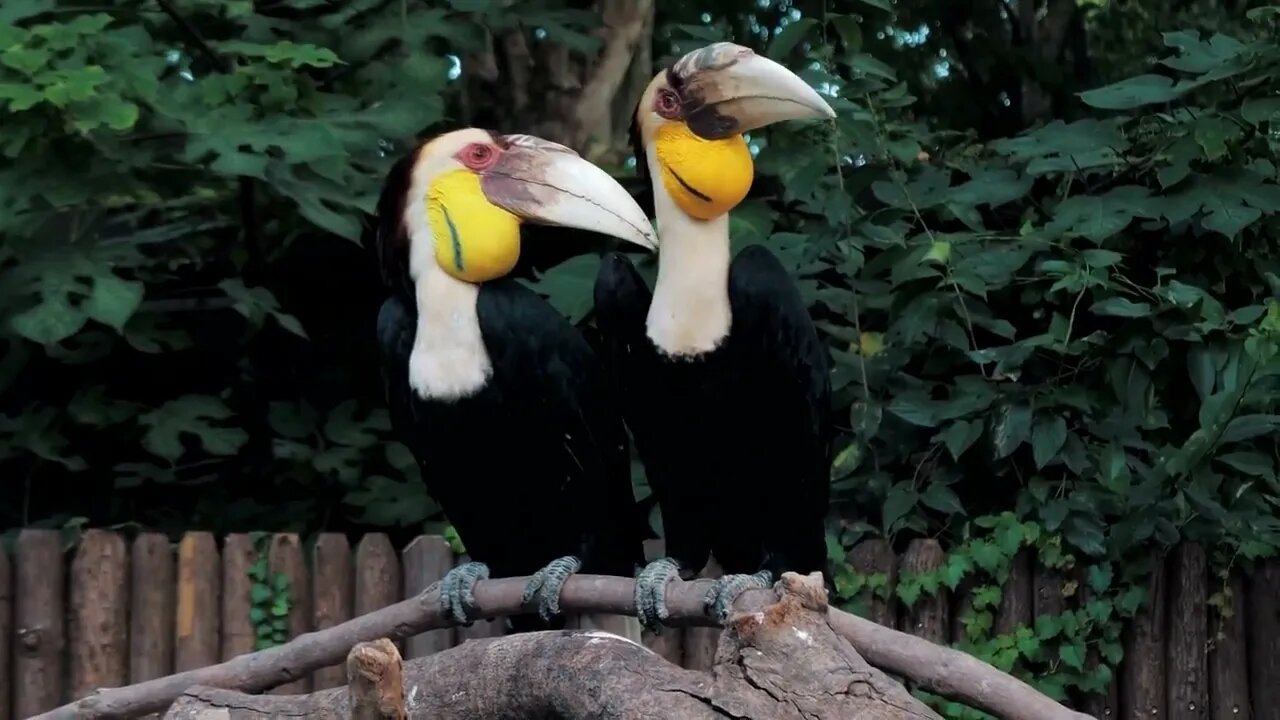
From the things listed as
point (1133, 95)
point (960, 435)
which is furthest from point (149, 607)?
point (1133, 95)

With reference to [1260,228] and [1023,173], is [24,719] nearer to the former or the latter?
[1023,173]

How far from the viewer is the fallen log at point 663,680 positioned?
5.49 ft

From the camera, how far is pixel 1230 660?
9.96ft

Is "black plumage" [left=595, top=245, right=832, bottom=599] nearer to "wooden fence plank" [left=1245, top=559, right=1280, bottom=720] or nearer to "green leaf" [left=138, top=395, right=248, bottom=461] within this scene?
Result: "wooden fence plank" [left=1245, top=559, right=1280, bottom=720]

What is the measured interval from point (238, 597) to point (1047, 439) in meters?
1.79

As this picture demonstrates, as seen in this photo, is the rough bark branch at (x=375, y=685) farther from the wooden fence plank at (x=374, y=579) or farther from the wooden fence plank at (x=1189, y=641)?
the wooden fence plank at (x=1189, y=641)

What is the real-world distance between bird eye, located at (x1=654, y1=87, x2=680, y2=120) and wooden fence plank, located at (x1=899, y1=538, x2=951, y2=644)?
47.7 inches

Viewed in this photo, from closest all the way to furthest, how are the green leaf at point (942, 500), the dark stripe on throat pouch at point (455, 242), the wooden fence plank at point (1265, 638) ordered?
the dark stripe on throat pouch at point (455, 242), the wooden fence plank at point (1265, 638), the green leaf at point (942, 500)

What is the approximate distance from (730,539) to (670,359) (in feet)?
1.28

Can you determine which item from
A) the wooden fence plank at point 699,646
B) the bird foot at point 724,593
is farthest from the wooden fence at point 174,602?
the bird foot at point 724,593

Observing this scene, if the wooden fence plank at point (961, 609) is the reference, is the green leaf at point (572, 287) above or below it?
above

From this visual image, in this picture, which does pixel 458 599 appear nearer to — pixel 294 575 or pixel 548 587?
pixel 548 587

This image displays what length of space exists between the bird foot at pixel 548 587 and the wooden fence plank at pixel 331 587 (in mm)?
960

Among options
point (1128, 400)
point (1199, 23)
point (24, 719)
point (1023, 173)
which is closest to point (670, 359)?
point (1128, 400)
